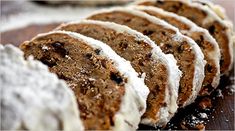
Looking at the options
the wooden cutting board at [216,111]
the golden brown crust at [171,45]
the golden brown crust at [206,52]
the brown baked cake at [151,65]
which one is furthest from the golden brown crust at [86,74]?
the golden brown crust at [206,52]

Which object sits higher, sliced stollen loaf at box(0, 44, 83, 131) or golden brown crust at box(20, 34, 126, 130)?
sliced stollen loaf at box(0, 44, 83, 131)

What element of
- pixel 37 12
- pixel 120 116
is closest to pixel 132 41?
pixel 120 116

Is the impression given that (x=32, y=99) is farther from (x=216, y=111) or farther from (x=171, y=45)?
(x=216, y=111)

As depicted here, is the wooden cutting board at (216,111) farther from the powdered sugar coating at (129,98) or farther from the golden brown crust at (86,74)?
the golden brown crust at (86,74)

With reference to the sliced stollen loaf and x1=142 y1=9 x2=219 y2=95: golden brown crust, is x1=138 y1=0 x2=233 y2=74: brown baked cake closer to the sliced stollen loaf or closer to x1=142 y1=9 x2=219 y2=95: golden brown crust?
x1=142 y1=9 x2=219 y2=95: golden brown crust

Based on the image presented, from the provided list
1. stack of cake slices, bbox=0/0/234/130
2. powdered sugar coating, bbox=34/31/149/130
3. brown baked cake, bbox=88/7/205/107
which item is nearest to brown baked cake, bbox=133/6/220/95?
stack of cake slices, bbox=0/0/234/130

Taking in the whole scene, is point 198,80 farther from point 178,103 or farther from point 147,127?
point 147,127
